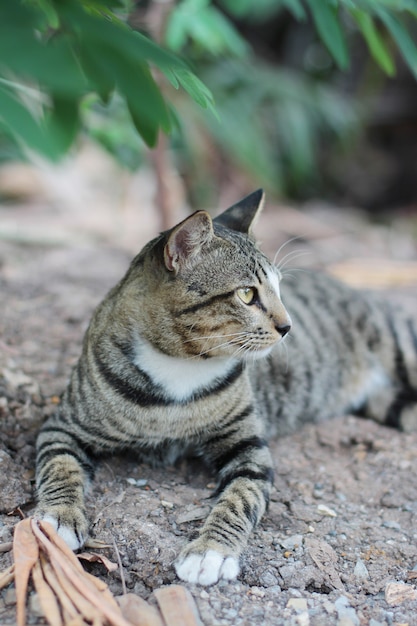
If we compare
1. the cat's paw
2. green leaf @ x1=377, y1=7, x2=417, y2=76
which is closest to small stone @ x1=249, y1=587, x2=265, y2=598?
the cat's paw

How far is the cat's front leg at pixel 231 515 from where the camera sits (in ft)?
7.54

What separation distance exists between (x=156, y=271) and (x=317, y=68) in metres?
8.55

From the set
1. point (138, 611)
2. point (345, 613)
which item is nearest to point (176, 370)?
point (138, 611)

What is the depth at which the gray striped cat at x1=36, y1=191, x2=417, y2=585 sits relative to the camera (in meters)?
2.53

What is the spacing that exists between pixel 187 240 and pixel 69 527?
1.13 m

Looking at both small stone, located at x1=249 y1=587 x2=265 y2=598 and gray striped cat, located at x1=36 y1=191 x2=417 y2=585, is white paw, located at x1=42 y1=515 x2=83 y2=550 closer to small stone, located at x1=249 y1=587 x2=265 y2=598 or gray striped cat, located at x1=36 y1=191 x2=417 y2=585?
gray striped cat, located at x1=36 y1=191 x2=417 y2=585

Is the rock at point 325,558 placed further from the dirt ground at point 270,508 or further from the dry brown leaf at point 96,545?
the dry brown leaf at point 96,545

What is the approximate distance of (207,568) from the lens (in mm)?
2281

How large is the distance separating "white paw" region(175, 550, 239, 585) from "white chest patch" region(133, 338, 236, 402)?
0.66 m

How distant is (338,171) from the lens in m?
9.86

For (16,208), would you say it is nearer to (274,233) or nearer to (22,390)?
(274,233)

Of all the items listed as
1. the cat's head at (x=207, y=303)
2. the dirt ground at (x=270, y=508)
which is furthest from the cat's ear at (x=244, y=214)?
the dirt ground at (x=270, y=508)

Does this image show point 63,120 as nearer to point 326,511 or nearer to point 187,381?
point 187,381

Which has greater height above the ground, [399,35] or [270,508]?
[399,35]
